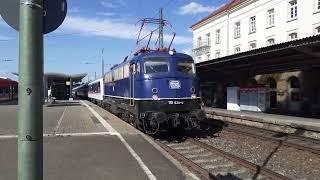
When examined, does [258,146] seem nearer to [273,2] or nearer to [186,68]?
[186,68]

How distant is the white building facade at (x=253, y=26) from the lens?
3828 cm

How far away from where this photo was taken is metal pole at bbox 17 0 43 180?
3.66 metres

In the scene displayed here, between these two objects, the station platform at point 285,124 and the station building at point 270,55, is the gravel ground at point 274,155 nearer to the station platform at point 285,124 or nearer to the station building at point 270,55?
the station platform at point 285,124

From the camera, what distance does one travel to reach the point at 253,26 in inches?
1861

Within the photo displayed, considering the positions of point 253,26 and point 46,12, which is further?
point 253,26

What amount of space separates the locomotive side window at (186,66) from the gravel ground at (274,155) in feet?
8.30

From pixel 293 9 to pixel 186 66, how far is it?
25.4 metres

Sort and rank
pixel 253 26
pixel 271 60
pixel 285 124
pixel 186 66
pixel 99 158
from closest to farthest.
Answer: pixel 99 158 → pixel 186 66 → pixel 285 124 → pixel 271 60 → pixel 253 26

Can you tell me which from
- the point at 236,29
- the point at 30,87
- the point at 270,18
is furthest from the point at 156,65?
the point at 236,29

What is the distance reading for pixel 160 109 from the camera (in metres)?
16.6

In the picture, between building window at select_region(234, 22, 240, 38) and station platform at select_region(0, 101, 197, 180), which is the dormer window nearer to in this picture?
building window at select_region(234, 22, 240, 38)

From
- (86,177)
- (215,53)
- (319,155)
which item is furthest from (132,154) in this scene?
(215,53)

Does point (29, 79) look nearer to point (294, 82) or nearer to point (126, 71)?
point (126, 71)

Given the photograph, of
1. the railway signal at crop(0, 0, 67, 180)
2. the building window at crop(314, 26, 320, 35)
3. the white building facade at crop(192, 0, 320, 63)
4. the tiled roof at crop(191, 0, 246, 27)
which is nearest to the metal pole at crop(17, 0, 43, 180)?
the railway signal at crop(0, 0, 67, 180)
